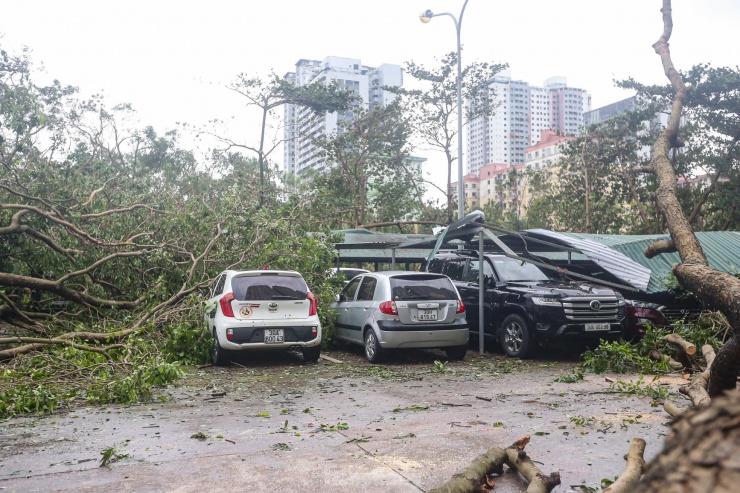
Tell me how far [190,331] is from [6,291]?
3.81 m

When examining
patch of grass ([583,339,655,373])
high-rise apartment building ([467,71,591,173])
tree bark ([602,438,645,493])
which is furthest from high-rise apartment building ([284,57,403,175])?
tree bark ([602,438,645,493])

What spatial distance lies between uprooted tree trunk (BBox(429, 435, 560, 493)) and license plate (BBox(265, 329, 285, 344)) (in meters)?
6.86

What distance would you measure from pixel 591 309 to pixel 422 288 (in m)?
2.97

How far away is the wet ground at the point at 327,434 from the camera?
5027 mm

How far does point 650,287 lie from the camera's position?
1349cm

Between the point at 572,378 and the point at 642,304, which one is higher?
the point at 642,304

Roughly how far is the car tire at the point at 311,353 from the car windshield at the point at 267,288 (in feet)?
2.91

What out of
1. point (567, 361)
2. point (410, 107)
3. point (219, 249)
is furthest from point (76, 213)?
point (410, 107)

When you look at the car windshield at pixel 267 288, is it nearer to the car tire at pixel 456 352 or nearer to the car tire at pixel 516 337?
the car tire at pixel 456 352

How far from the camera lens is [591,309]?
40.3 feet

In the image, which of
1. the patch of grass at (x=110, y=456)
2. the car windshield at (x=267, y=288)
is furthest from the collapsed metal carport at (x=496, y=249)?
the patch of grass at (x=110, y=456)

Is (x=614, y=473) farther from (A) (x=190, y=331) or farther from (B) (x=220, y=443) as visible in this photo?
(A) (x=190, y=331)

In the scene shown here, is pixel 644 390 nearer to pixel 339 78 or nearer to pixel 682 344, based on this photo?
pixel 682 344

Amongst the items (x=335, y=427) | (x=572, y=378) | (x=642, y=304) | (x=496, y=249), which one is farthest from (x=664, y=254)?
(x=335, y=427)
